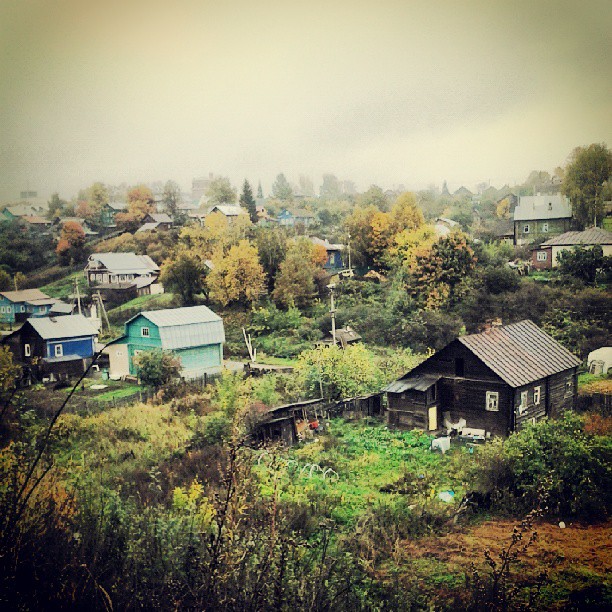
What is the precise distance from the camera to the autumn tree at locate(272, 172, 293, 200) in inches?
240

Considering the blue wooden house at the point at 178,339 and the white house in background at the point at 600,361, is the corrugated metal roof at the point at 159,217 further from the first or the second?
the white house in background at the point at 600,361

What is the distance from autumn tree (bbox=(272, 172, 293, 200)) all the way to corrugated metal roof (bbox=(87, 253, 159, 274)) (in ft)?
4.47

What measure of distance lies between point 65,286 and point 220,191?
→ 165cm

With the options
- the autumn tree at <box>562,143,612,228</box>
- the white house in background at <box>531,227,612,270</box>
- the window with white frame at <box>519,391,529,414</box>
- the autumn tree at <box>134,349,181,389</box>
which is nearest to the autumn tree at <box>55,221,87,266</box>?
the autumn tree at <box>134,349,181,389</box>

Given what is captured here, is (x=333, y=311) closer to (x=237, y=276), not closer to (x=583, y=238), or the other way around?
(x=237, y=276)

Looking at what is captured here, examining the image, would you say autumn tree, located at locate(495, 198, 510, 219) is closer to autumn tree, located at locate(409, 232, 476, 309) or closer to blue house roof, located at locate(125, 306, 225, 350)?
autumn tree, located at locate(409, 232, 476, 309)

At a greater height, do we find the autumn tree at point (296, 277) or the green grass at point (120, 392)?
the autumn tree at point (296, 277)

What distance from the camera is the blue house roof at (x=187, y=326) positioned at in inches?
218

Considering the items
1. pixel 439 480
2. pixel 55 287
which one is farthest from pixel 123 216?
pixel 439 480

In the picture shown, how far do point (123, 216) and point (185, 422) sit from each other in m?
1.87

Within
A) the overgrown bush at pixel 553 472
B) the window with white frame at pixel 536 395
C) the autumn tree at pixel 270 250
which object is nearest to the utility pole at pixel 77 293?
the autumn tree at pixel 270 250

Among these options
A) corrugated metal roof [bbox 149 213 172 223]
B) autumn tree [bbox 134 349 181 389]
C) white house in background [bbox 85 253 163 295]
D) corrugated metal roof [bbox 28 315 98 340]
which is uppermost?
corrugated metal roof [bbox 149 213 172 223]

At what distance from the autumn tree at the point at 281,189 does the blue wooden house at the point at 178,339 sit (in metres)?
1.33

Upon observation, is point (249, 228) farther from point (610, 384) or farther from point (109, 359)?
point (610, 384)
